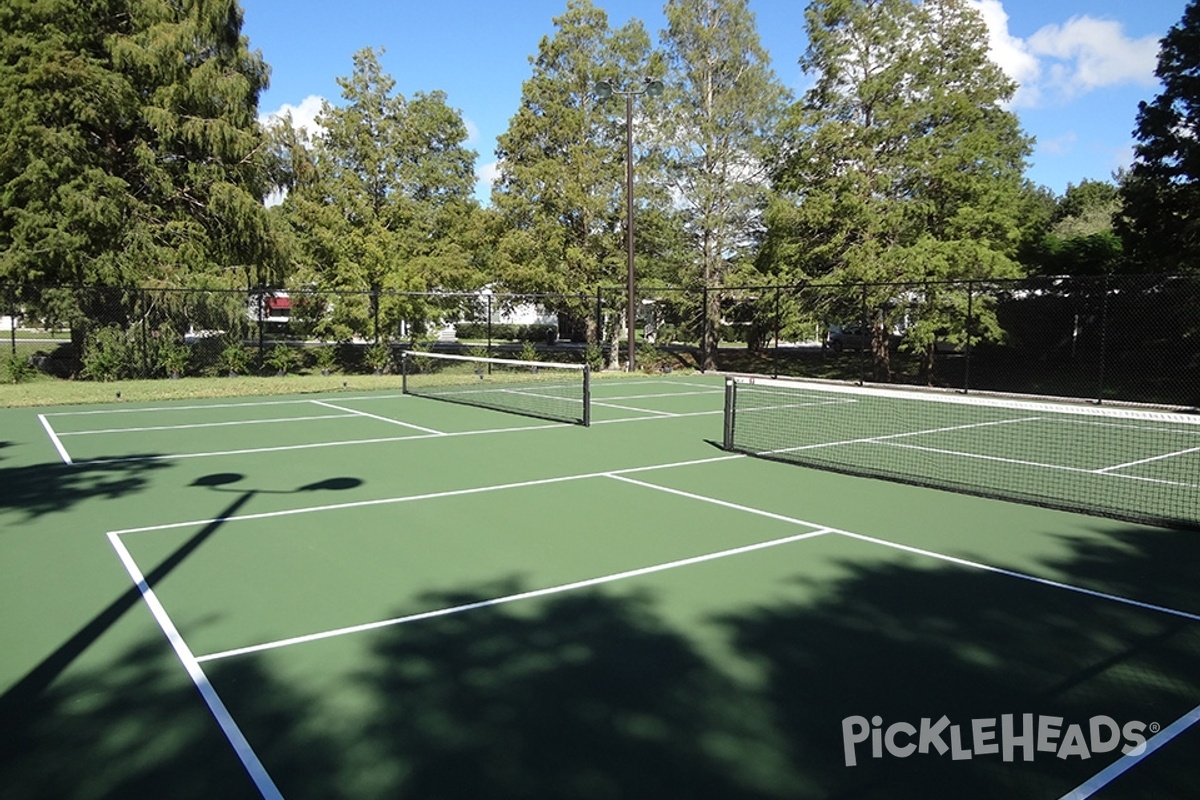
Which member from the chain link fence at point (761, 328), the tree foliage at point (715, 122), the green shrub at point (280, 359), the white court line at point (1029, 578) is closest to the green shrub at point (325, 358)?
the chain link fence at point (761, 328)

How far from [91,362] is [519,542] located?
1957cm

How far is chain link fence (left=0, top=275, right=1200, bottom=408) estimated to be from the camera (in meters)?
21.6

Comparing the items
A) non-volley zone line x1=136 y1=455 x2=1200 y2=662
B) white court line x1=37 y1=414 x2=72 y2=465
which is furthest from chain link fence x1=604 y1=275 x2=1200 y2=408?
white court line x1=37 y1=414 x2=72 y2=465

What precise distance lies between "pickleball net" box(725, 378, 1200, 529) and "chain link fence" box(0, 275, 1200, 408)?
5.11 m

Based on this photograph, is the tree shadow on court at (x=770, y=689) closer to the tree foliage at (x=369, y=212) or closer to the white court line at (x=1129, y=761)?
the white court line at (x=1129, y=761)

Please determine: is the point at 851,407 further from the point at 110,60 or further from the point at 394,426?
the point at 110,60

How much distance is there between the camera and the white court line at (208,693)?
3.12 m

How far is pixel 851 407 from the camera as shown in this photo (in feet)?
57.6

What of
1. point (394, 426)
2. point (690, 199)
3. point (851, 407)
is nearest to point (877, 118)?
point (690, 199)

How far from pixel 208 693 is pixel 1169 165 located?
28630mm

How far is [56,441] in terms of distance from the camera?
463 inches

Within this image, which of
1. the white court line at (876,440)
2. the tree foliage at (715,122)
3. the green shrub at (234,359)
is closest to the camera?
the white court line at (876,440)

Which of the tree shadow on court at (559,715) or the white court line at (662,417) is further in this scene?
the white court line at (662,417)

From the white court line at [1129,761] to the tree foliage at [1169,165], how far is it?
23663 mm
